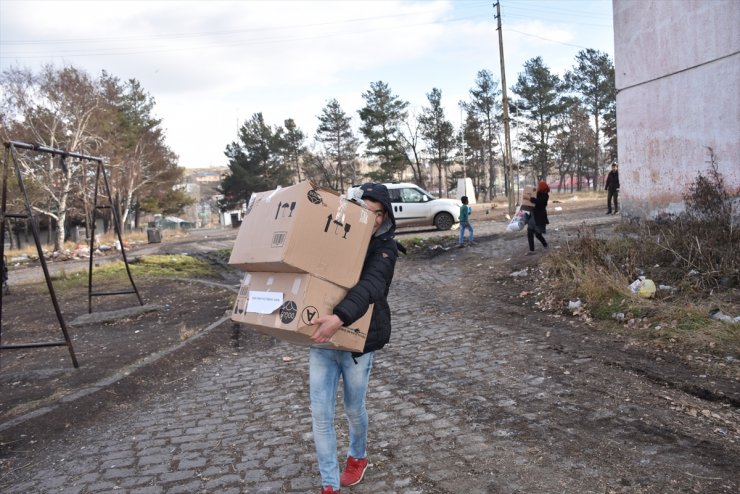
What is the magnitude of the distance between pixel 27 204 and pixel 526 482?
18.9 ft

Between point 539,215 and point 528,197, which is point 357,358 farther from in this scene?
point 528,197

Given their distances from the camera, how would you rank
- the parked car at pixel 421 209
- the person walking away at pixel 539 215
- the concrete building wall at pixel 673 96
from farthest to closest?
the parked car at pixel 421 209
the person walking away at pixel 539 215
the concrete building wall at pixel 673 96

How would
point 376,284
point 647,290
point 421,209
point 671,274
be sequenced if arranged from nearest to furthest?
point 376,284 < point 647,290 < point 671,274 < point 421,209

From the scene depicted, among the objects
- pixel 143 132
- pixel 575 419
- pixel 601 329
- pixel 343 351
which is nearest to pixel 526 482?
pixel 575 419

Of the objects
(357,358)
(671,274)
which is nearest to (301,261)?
(357,358)

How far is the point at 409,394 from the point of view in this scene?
4754 mm

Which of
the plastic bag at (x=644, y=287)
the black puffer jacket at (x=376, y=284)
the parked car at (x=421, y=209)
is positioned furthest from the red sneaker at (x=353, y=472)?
the parked car at (x=421, y=209)

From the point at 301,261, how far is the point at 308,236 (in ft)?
0.47

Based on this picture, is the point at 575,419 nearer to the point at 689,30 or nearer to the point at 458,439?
the point at 458,439

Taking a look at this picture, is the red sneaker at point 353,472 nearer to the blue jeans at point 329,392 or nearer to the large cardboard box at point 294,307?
the blue jeans at point 329,392

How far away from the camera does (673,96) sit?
1032 cm

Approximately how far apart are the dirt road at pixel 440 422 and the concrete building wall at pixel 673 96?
18.0 feet

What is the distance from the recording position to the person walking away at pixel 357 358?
296cm

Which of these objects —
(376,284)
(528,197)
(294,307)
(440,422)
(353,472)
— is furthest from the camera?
(528,197)
